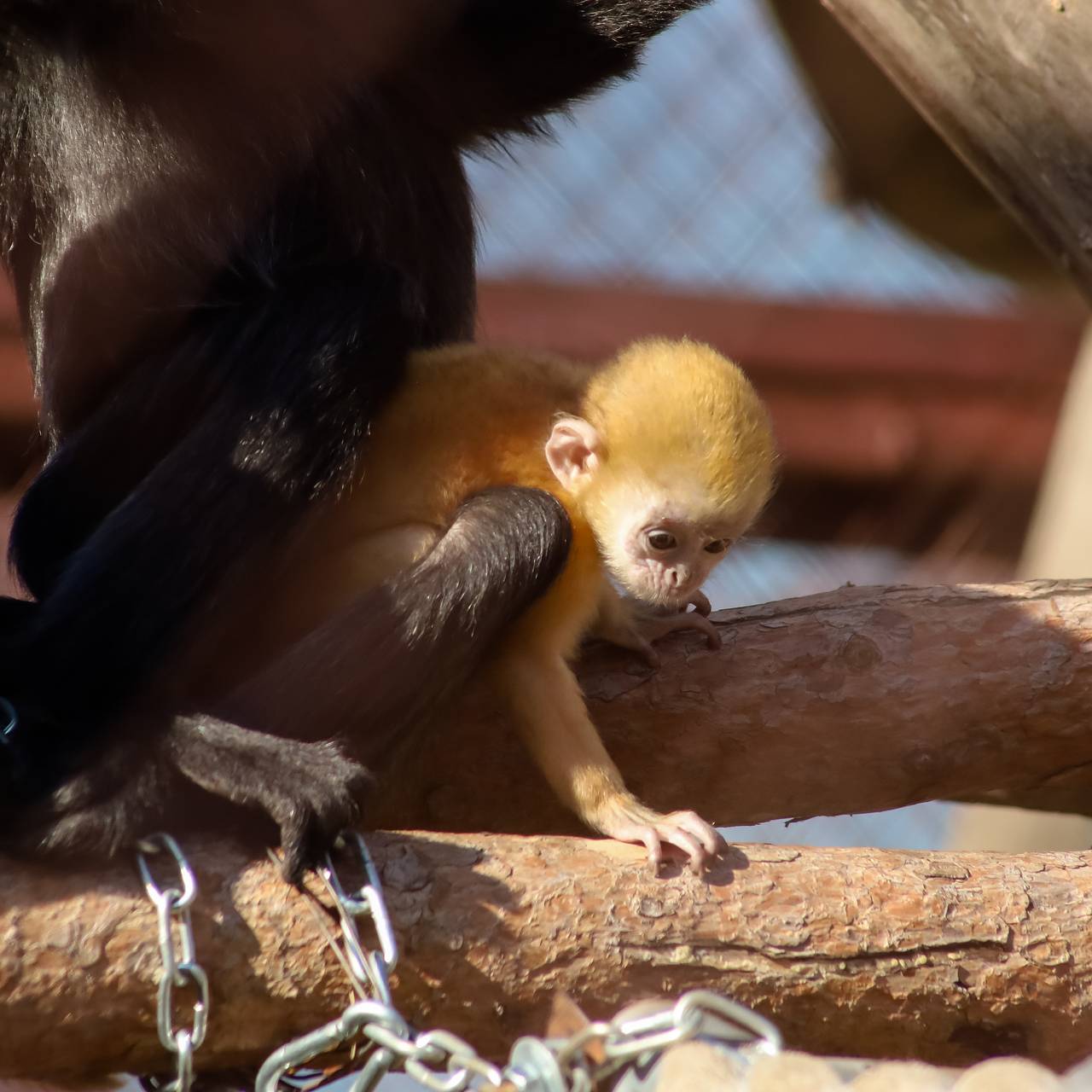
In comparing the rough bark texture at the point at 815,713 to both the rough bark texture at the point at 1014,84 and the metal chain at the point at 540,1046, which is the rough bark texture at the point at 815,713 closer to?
the rough bark texture at the point at 1014,84

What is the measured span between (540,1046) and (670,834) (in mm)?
652

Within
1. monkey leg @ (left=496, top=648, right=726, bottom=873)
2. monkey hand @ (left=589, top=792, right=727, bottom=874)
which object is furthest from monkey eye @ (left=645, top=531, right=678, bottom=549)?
monkey hand @ (left=589, top=792, right=727, bottom=874)

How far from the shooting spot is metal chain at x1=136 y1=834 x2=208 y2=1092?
175 cm

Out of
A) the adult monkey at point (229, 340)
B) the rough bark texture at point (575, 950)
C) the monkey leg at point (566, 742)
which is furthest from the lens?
the monkey leg at point (566, 742)

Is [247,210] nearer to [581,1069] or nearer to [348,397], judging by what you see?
[348,397]

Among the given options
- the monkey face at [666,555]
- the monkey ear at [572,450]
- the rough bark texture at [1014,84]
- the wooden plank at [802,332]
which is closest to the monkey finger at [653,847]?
the monkey face at [666,555]

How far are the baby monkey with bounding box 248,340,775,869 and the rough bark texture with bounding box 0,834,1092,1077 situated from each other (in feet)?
1.08

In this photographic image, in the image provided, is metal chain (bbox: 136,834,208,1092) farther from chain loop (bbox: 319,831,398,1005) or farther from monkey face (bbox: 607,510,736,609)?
monkey face (bbox: 607,510,736,609)

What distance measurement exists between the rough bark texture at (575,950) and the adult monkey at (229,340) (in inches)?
4.9

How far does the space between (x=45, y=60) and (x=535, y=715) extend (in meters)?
1.30

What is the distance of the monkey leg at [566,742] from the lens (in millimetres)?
2264

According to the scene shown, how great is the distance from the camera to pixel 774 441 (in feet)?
8.49

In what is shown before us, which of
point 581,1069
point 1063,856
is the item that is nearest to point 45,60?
point 581,1069

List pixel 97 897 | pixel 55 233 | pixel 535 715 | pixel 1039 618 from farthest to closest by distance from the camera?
pixel 1039 618, pixel 55 233, pixel 535 715, pixel 97 897
